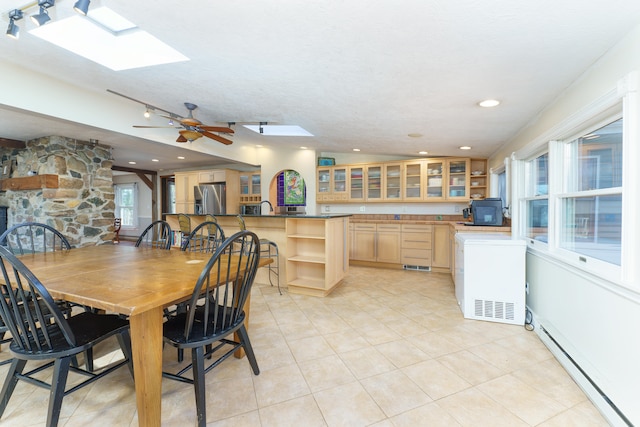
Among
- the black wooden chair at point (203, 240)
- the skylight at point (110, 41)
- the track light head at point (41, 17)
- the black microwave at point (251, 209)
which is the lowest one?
the black wooden chair at point (203, 240)

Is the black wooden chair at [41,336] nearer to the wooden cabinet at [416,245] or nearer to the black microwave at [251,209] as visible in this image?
the wooden cabinet at [416,245]

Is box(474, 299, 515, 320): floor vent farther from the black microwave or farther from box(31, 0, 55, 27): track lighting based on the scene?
the black microwave

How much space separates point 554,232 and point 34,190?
20.9 feet

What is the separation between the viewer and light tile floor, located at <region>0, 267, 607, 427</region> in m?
1.51

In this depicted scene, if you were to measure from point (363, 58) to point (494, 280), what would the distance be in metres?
2.36

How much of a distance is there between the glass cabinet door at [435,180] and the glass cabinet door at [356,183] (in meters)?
1.22

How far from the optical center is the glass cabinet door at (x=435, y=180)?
4.96m

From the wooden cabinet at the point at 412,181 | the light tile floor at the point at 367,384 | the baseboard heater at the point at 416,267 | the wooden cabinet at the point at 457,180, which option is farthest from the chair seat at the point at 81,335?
→ the wooden cabinet at the point at 457,180

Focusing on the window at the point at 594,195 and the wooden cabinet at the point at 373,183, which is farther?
the wooden cabinet at the point at 373,183

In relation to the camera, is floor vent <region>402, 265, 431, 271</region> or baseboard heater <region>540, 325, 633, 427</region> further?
floor vent <region>402, 265, 431, 271</region>

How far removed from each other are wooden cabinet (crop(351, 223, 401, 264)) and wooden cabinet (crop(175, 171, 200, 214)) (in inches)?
157

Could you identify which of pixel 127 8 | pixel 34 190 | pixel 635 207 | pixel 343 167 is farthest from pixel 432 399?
pixel 34 190

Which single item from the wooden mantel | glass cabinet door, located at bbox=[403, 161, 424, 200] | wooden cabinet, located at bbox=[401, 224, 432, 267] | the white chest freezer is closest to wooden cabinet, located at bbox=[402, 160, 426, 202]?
glass cabinet door, located at bbox=[403, 161, 424, 200]

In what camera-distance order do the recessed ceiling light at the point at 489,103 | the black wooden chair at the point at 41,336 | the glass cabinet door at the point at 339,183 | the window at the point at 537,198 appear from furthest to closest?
the glass cabinet door at the point at 339,183, the window at the point at 537,198, the recessed ceiling light at the point at 489,103, the black wooden chair at the point at 41,336
